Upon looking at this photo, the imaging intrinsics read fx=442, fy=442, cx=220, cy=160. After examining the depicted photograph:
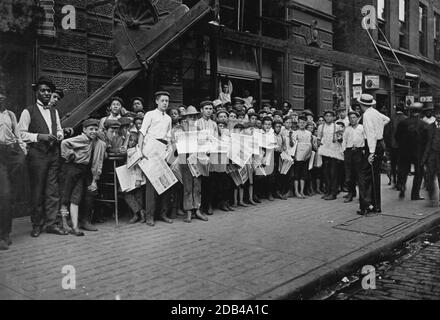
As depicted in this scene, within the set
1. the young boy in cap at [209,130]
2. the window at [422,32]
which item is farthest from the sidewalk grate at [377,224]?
the window at [422,32]

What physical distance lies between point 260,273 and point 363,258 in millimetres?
1599

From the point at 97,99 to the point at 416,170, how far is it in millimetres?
7071

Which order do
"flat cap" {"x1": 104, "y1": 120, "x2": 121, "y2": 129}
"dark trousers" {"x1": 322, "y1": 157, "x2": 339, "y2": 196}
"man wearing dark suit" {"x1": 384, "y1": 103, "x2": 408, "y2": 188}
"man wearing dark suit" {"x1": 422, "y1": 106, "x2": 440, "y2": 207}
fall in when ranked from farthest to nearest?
"man wearing dark suit" {"x1": 384, "y1": 103, "x2": 408, "y2": 188}, "dark trousers" {"x1": 322, "y1": 157, "x2": 339, "y2": 196}, "man wearing dark suit" {"x1": 422, "y1": 106, "x2": 440, "y2": 207}, "flat cap" {"x1": 104, "y1": 120, "x2": 121, "y2": 129}

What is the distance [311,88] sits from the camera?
16.5 m

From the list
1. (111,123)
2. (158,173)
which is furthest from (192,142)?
(111,123)

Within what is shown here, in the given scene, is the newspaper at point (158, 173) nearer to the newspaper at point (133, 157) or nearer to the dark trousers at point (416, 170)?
the newspaper at point (133, 157)

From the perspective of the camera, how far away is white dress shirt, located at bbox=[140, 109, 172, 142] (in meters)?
7.18

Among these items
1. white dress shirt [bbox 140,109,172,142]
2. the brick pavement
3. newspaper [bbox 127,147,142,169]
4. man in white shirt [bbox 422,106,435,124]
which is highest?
man in white shirt [bbox 422,106,435,124]

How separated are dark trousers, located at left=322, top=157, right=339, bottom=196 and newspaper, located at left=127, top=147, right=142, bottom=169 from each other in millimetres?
4909

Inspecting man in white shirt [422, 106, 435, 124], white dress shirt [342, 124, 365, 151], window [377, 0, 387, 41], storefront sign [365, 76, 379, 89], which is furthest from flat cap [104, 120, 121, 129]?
window [377, 0, 387, 41]

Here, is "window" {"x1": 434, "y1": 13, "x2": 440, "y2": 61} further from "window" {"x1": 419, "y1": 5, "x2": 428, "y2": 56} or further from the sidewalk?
the sidewalk

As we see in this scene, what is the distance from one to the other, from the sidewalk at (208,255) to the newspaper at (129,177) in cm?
63
